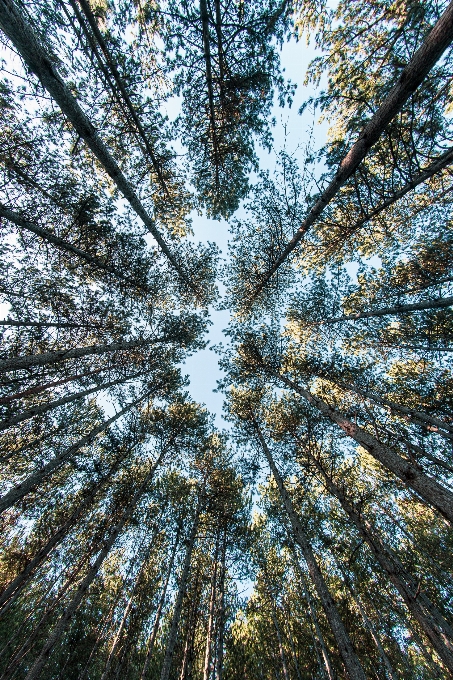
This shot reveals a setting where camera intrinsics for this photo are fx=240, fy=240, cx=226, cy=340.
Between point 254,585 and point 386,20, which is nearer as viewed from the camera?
point 386,20

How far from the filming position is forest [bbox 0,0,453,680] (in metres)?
5.80

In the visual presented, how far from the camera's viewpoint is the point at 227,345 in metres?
11.8

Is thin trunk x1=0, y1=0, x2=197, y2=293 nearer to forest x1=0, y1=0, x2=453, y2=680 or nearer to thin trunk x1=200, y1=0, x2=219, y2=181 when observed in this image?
forest x1=0, y1=0, x2=453, y2=680

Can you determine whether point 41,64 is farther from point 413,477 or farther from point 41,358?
point 413,477

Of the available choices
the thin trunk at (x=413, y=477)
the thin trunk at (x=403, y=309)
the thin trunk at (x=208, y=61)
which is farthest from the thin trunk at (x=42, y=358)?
the thin trunk at (x=403, y=309)

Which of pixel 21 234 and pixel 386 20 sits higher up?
pixel 21 234

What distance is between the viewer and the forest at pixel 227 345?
5.80 metres

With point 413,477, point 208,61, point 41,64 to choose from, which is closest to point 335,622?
point 413,477

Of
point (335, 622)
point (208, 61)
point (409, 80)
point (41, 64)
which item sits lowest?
point (335, 622)

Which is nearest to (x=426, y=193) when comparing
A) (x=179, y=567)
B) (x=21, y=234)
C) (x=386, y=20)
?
(x=386, y=20)

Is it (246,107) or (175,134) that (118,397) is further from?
(246,107)

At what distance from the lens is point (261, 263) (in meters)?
10.7

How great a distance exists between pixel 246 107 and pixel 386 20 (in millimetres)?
3999

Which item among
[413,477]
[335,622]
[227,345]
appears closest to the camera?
[413,477]
